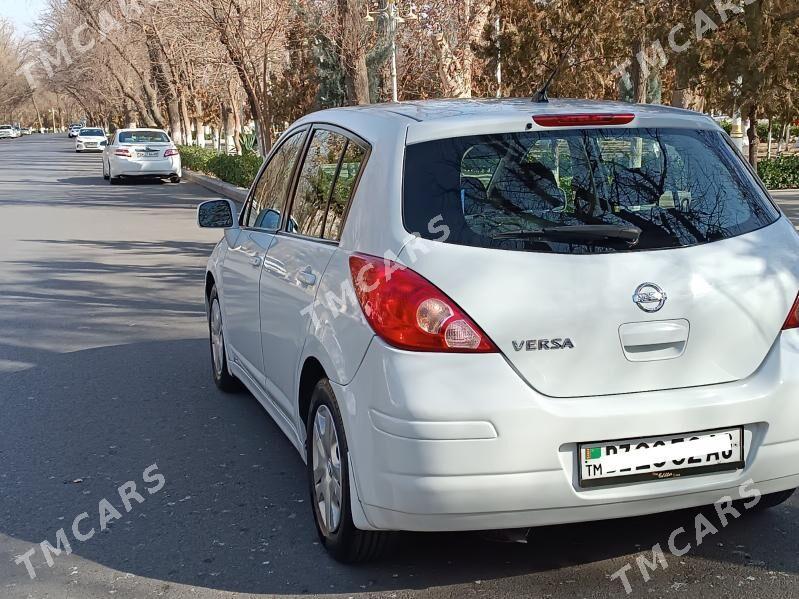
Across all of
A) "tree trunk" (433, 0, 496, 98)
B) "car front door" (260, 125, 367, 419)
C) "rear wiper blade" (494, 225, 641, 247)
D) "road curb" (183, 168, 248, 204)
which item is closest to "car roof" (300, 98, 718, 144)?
"car front door" (260, 125, 367, 419)

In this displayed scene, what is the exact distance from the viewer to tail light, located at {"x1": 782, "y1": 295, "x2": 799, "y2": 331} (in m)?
3.64

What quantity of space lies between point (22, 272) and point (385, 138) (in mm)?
9757

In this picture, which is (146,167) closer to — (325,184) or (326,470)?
(325,184)

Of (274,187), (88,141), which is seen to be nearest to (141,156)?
(274,187)

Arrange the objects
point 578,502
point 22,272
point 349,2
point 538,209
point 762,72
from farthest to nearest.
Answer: point 349,2
point 762,72
point 22,272
point 538,209
point 578,502

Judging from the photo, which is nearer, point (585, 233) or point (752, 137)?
point (585, 233)

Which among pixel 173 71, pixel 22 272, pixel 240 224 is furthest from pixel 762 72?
pixel 173 71

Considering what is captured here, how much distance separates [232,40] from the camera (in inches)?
935

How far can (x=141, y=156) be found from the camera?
3072 cm

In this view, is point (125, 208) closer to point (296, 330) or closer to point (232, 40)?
point (232, 40)

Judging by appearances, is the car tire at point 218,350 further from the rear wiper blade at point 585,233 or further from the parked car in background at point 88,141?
the parked car in background at point 88,141

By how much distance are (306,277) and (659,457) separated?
5.04 feet

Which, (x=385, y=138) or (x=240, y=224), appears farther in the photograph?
(x=240, y=224)

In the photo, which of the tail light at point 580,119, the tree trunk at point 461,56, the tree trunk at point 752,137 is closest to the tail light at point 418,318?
the tail light at point 580,119
